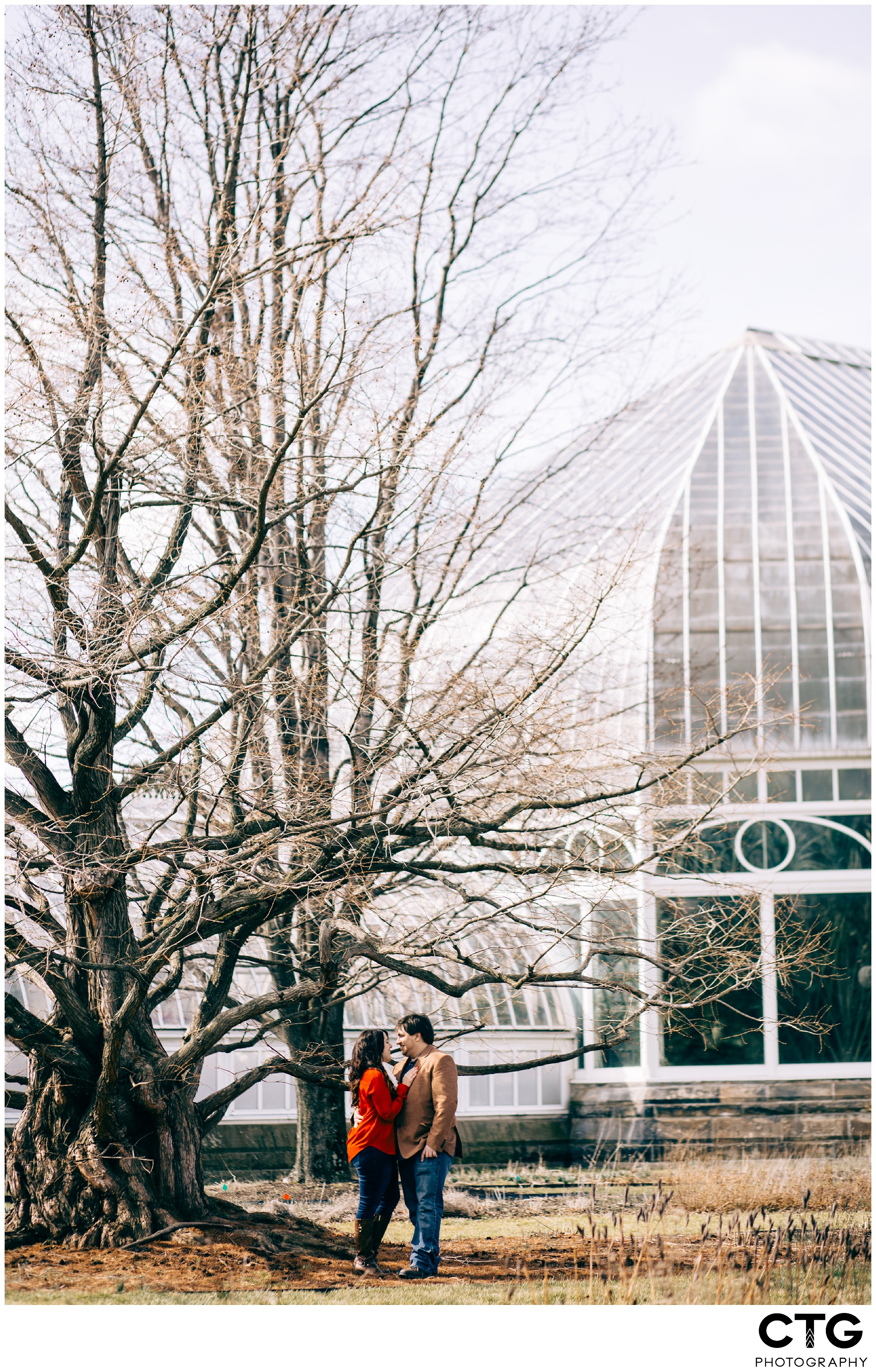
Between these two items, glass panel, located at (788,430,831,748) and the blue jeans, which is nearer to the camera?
the blue jeans

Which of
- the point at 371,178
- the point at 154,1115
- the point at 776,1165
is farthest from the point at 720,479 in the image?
the point at 154,1115

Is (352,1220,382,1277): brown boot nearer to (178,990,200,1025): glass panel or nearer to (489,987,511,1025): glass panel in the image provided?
(178,990,200,1025): glass panel

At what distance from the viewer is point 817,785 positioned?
1226cm

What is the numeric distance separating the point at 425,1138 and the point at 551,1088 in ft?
20.5

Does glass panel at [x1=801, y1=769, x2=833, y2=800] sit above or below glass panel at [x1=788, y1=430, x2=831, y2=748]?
below

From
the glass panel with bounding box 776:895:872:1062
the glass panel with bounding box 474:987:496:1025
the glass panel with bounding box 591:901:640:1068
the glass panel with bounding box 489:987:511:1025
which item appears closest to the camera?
the glass panel with bounding box 591:901:640:1068

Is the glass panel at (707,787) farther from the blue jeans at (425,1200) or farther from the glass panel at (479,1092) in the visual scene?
the glass panel at (479,1092)

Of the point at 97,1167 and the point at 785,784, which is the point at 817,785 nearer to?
the point at 785,784

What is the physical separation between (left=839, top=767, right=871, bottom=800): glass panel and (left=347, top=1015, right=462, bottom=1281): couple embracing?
7.22m

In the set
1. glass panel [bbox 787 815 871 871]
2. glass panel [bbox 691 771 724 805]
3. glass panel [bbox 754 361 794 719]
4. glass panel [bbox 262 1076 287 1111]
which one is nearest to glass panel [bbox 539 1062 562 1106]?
glass panel [bbox 262 1076 287 1111]

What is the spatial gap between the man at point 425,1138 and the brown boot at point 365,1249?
199mm

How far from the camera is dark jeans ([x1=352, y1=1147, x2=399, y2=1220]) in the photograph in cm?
629

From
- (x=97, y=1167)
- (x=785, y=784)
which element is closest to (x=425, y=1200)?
(x=97, y=1167)
